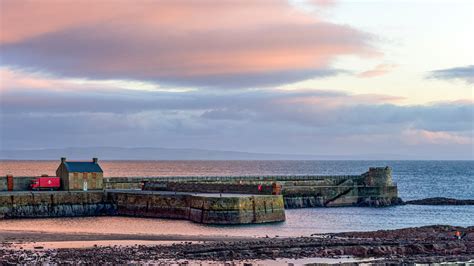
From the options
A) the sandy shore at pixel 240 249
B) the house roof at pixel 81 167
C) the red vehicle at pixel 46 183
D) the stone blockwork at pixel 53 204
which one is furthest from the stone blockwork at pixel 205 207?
the sandy shore at pixel 240 249

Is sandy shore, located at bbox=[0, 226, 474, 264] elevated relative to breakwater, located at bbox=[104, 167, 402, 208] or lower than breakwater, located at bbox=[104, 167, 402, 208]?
lower

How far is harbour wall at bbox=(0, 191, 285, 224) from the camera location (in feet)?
196

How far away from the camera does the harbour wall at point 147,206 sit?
5981 centimetres

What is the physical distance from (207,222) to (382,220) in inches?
757

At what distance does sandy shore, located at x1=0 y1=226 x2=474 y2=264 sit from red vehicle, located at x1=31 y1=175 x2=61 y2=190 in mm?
17668

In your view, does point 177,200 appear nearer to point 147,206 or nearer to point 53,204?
point 147,206

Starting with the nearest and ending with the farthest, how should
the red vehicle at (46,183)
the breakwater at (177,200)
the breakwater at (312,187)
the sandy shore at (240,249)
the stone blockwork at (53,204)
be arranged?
the sandy shore at (240,249), the breakwater at (177,200), the stone blockwork at (53,204), the red vehicle at (46,183), the breakwater at (312,187)

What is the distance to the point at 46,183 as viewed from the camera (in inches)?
2832

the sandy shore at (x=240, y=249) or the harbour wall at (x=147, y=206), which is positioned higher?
the harbour wall at (x=147, y=206)

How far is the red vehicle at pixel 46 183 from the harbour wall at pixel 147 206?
424 centimetres

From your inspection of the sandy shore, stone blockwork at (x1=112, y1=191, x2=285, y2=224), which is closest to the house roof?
stone blockwork at (x1=112, y1=191, x2=285, y2=224)

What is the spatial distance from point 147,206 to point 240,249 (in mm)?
23607

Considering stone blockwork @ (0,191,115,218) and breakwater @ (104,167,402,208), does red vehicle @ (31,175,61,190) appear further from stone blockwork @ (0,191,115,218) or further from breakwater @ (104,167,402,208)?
breakwater @ (104,167,402,208)

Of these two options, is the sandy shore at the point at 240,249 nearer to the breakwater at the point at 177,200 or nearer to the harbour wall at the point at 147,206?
the harbour wall at the point at 147,206
